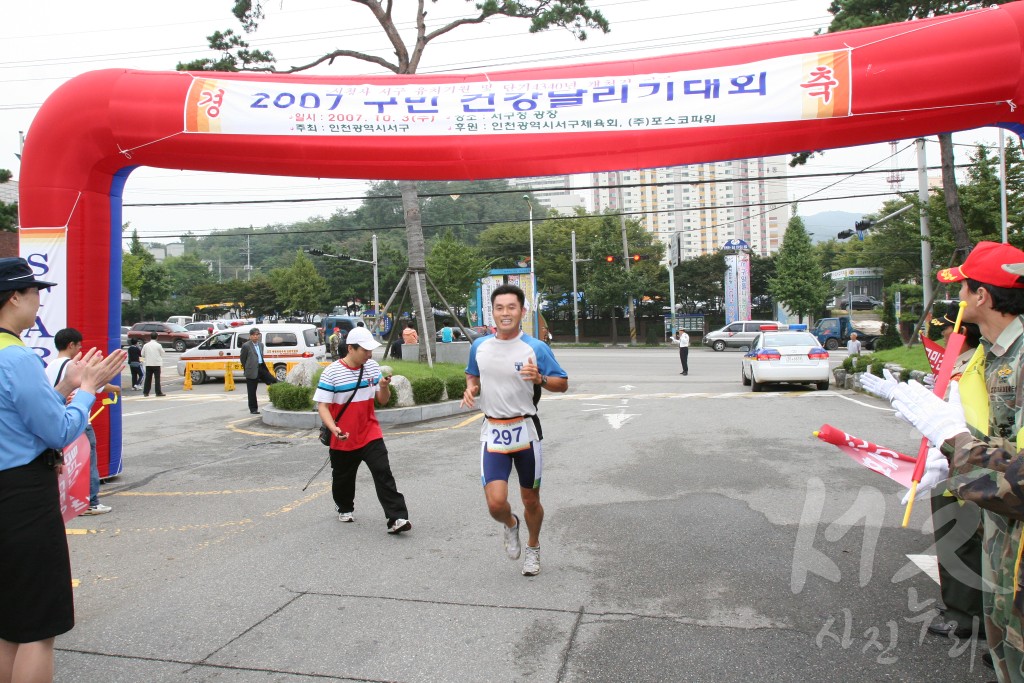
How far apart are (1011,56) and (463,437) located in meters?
7.76

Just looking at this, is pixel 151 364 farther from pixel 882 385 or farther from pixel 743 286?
pixel 743 286

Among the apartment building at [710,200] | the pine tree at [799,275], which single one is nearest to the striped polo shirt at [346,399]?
the pine tree at [799,275]

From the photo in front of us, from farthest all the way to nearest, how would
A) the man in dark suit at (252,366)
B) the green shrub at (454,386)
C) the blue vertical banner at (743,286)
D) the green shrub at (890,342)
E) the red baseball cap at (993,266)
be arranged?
1. the blue vertical banner at (743,286)
2. the green shrub at (890,342)
3. the man in dark suit at (252,366)
4. the green shrub at (454,386)
5. the red baseball cap at (993,266)

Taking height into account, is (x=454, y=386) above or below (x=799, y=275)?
below

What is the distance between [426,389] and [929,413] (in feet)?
37.0

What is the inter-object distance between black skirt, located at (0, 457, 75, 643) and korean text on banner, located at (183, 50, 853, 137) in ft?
18.2

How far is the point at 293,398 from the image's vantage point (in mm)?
13148

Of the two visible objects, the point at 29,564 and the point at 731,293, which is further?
the point at 731,293

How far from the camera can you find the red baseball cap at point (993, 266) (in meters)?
2.58

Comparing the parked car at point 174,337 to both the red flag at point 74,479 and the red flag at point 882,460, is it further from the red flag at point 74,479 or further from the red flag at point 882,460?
the red flag at point 882,460

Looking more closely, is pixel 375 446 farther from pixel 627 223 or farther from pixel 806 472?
pixel 627 223

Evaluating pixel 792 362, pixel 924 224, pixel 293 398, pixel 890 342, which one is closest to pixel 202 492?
pixel 293 398

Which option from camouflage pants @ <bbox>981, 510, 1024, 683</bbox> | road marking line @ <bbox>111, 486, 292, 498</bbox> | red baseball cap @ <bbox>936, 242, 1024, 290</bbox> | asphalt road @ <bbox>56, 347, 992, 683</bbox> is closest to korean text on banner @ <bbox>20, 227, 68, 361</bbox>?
road marking line @ <bbox>111, 486, 292, 498</bbox>

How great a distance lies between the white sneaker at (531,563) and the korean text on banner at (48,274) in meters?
5.54
